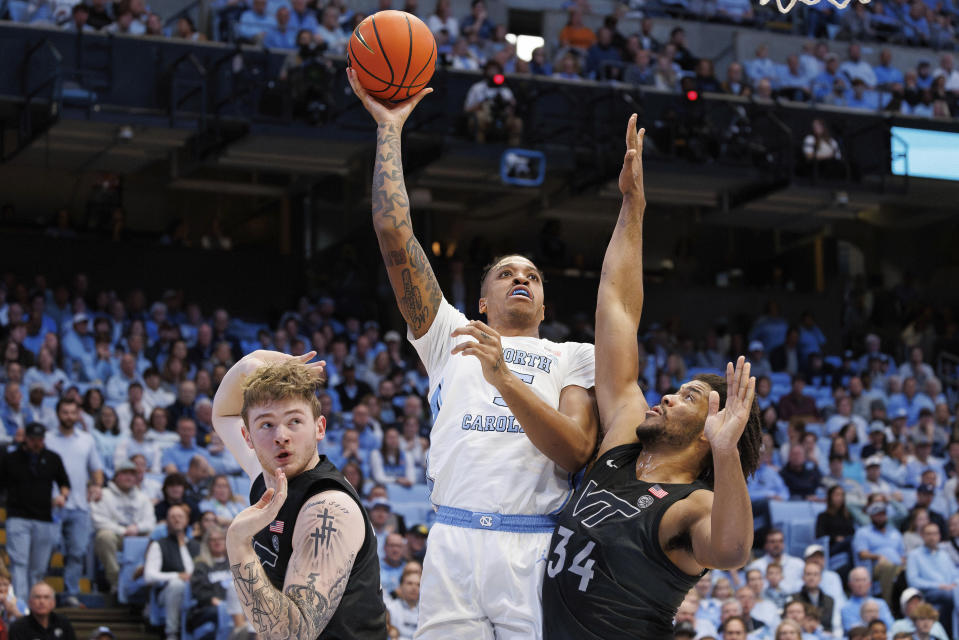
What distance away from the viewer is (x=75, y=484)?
13.0m

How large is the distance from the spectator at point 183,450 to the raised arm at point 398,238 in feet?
28.9

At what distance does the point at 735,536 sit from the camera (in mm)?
4383

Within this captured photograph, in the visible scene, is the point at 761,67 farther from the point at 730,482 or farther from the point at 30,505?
the point at 730,482

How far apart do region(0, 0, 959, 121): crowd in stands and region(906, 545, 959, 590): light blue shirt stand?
8.33 m

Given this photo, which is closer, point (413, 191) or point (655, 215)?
point (413, 191)

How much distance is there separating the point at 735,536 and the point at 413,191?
18.8 m

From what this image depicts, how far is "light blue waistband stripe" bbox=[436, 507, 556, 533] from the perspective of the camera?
518cm

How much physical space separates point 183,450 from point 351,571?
10133 millimetres

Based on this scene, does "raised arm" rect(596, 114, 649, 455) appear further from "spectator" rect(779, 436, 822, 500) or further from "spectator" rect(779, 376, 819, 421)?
"spectator" rect(779, 376, 819, 421)

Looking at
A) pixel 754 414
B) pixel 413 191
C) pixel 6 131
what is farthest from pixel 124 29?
pixel 754 414

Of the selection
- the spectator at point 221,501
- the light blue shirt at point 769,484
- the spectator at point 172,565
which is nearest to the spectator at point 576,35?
the light blue shirt at point 769,484

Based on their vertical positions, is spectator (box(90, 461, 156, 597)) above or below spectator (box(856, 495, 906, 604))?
above

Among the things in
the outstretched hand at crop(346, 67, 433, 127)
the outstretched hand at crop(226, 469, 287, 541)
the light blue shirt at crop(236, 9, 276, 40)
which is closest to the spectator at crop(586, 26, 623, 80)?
the light blue shirt at crop(236, 9, 276, 40)

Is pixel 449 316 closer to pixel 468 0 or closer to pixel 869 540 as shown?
pixel 869 540
